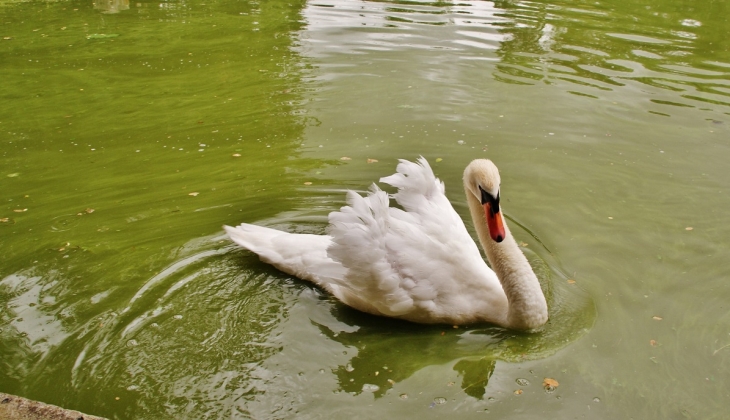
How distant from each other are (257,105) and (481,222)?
14.6ft

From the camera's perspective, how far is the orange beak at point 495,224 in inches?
164

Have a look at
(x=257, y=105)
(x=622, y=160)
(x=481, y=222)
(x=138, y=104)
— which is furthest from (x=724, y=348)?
(x=138, y=104)

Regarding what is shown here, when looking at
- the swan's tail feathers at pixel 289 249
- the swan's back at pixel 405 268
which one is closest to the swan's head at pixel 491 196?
the swan's back at pixel 405 268

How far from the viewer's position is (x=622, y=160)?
6785mm

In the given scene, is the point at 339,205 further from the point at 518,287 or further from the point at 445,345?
the point at 518,287

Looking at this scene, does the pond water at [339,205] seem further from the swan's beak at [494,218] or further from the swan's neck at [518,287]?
the swan's beak at [494,218]

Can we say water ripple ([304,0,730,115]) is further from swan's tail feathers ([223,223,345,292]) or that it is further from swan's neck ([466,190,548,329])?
swan's tail feathers ([223,223,345,292])

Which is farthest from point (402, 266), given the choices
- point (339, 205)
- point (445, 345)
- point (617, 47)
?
point (617, 47)

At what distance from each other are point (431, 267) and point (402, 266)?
18cm

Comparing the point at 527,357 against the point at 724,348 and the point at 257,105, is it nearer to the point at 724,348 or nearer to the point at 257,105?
the point at 724,348

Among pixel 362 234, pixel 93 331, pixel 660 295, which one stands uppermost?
pixel 362 234

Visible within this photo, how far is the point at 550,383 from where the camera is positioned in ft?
12.8

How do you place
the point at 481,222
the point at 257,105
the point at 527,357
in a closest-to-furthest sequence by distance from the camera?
the point at 527,357, the point at 481,222, the point at 257,105

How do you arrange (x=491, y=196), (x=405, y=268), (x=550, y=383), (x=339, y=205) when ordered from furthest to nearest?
(x=339, y=205) → (x=405, y=268) → (x=491, y=196) → (x=550, y=383)
